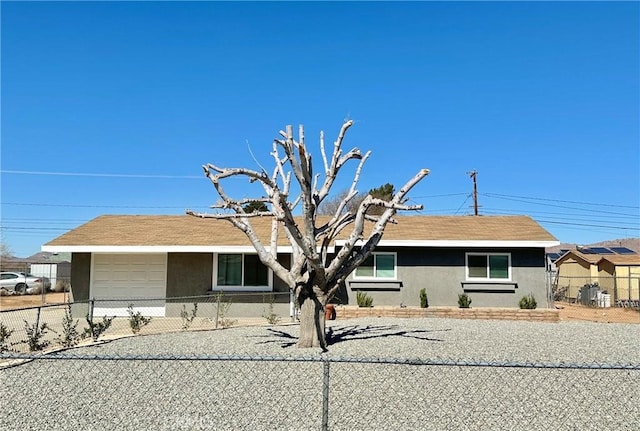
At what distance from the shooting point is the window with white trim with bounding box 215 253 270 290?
55.8 ft

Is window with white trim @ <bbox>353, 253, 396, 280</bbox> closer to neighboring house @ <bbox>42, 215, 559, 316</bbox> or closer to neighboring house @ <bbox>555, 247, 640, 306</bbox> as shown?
neighboring house @ <bbox>42, 215, 559, 316</bbox>

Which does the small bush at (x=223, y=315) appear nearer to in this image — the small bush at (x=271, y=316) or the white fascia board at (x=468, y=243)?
the small bush at (x=271, y=316)

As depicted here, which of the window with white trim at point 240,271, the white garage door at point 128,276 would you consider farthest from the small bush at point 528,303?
the white garage door at point 128,276

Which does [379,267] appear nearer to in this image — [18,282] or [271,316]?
[271,316]

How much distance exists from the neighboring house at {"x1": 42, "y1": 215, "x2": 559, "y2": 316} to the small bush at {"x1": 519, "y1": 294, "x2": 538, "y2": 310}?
31cm

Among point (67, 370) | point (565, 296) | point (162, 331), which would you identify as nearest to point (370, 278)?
point (162, 331)

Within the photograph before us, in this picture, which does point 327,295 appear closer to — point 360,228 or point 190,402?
point 360,228

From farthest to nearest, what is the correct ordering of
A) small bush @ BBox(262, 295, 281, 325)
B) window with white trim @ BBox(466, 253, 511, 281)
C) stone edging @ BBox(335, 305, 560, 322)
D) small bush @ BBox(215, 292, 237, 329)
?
window with white trim @ BBox(466, 253, 511, 281) < stone edging @ BBox(335, 305, 560, 322) < small bush @ BBox(262, 295, 281, 325) < small bush @ BBox(215, 292, 237, 329)

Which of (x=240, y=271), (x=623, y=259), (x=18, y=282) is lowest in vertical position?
(x=18, y=282)

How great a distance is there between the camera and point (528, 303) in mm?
17000

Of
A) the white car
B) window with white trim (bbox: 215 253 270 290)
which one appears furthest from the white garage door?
the white car

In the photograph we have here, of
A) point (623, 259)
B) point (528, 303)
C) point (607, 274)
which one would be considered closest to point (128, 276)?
point (528, 303)

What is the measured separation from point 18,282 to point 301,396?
28759 millimetres

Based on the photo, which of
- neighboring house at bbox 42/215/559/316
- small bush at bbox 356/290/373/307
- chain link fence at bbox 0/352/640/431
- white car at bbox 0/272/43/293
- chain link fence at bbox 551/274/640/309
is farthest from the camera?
white car at bbox 0/272/43/293
